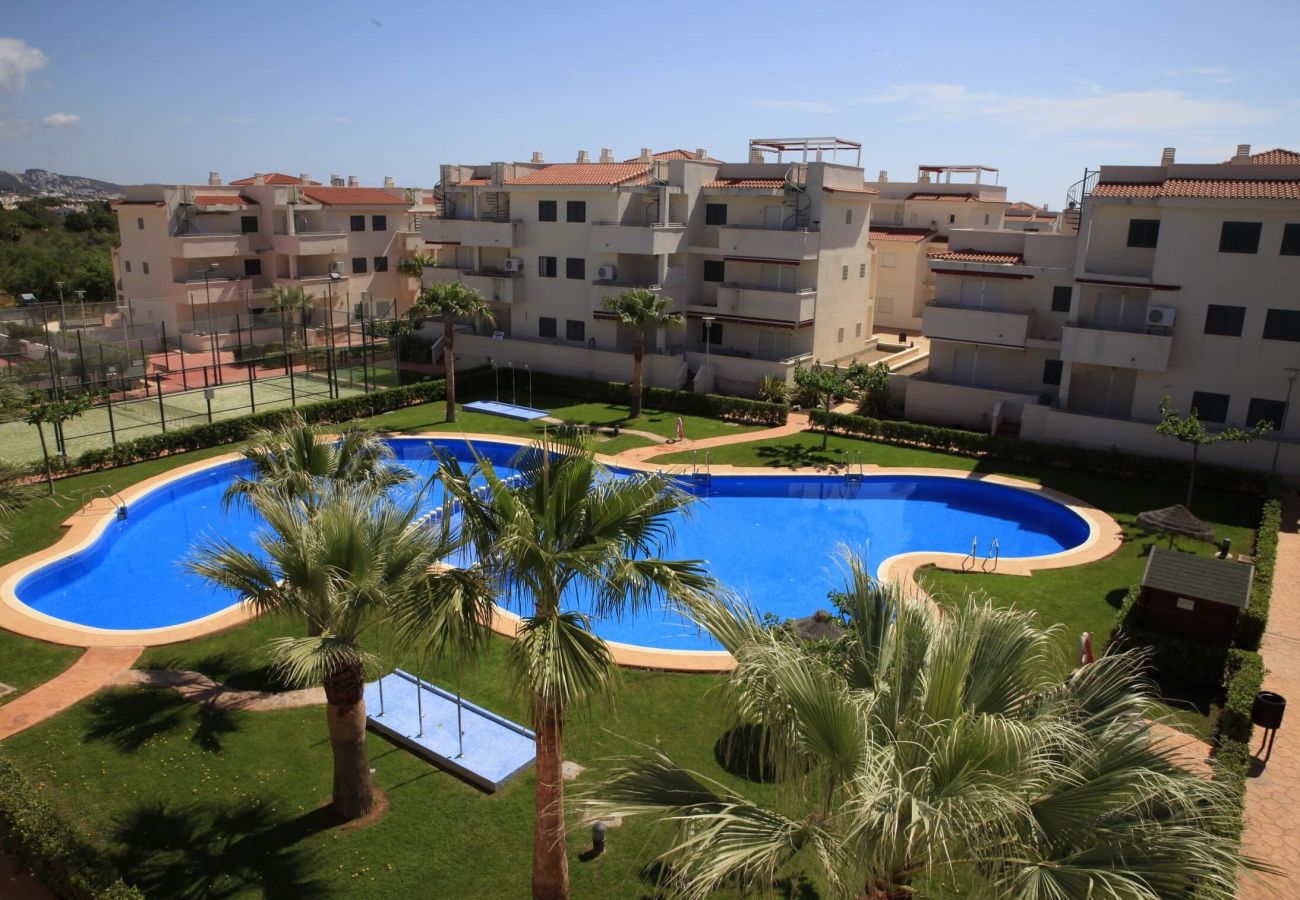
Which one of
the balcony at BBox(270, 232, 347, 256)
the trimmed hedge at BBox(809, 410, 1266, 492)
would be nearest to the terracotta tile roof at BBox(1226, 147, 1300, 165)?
A: the trimmed hedge at BBox(809, 410, 1266, 492)

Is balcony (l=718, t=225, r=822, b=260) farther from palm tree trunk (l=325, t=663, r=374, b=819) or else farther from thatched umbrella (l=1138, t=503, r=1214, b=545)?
palm tree trunk (l=325, t=663, r=374, b=819)

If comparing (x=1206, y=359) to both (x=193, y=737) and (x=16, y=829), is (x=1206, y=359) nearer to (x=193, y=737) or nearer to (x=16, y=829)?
(x=193, y=737)

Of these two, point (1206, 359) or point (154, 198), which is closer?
point (1206, 359)

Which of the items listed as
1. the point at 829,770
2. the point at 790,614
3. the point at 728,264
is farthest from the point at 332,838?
the point at 728,264

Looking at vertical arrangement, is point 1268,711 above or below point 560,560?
below

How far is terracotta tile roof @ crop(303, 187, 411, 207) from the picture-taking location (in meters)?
53.6

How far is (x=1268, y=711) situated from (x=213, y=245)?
50.3 m

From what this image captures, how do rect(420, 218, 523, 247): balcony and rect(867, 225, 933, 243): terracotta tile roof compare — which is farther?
rect(867, 225, 933, 243): terracotta tile roof

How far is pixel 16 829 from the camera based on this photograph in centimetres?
1162

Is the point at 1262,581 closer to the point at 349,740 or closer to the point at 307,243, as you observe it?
the point at 349,740

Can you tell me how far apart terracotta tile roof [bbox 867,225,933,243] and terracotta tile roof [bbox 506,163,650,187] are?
50.3ft

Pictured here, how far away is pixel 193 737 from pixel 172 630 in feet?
16.1

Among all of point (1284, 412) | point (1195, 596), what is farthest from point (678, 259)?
point (1195, 596)

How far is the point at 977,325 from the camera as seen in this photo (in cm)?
3525
